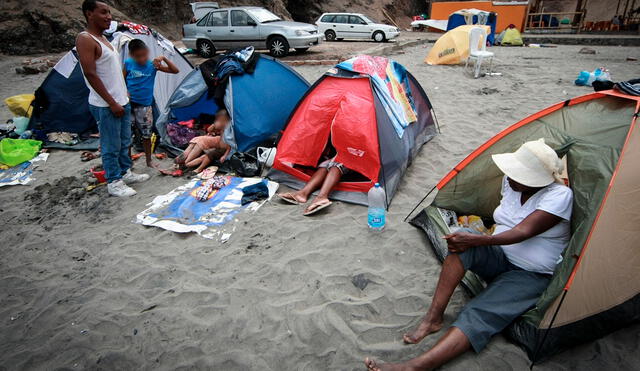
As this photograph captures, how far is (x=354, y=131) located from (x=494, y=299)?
6.97ft

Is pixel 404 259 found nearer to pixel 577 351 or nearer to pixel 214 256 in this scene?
pixel 577 351

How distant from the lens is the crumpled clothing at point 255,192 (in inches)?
155

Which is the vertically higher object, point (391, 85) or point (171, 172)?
point (391, 85)

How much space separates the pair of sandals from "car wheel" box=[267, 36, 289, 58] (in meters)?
9.03

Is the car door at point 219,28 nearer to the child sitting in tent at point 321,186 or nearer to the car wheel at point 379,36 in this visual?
the car wheel at point 379,36

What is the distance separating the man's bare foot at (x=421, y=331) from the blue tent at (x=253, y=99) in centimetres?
333

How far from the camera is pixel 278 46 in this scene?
11.6 meters

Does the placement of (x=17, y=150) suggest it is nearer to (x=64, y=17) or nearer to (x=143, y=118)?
(x=143, y=118)

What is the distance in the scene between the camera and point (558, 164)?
2.13 m

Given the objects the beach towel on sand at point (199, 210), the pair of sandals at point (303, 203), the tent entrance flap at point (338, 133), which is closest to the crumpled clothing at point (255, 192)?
the beach towel on sand at point (199, 210)

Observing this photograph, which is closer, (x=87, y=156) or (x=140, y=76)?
(x=140, y=76)

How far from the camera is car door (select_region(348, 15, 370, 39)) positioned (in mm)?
16016

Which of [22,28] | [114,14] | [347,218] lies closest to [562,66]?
[347,218]

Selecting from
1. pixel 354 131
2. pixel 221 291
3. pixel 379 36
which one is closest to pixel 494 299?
pixel 221 291
